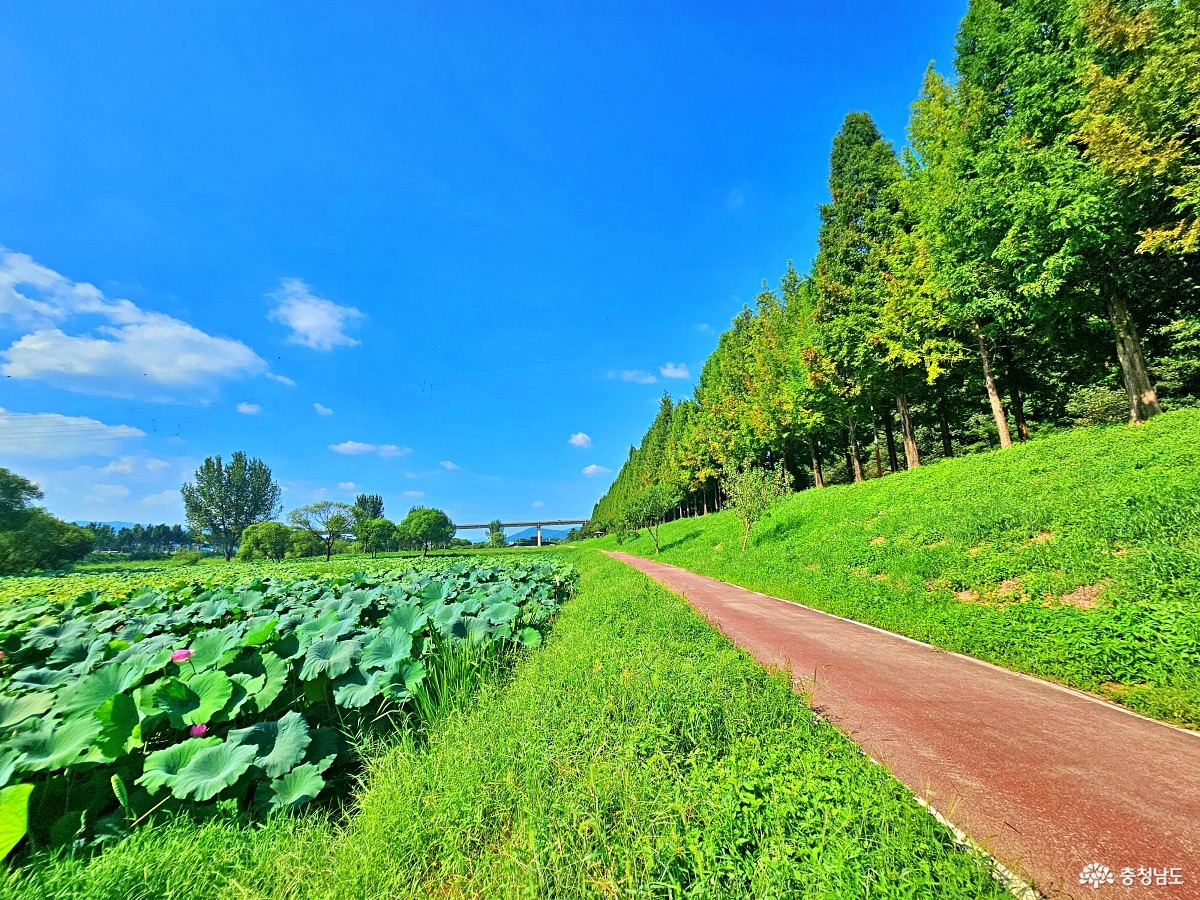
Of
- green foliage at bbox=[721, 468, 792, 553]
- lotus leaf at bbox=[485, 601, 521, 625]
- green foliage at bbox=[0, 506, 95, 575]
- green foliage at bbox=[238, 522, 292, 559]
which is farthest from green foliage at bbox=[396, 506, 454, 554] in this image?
lotus leaf at bbox=[485, 601, 521, 625]

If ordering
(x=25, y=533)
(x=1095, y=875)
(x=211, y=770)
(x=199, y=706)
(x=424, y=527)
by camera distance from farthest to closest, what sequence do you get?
(x=424, y=527)
(x=25, y=533)
(x=199, y=706)
(x=211, y=770)
(x=1095, y=875)

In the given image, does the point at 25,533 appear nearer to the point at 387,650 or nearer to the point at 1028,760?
the point at 387,650

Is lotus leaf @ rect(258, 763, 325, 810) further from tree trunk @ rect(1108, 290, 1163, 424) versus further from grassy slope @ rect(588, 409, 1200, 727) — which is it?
tree trunk @ rect(1108, 290, 1163, 424)

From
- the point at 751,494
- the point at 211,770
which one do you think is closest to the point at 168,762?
the point at 211,770

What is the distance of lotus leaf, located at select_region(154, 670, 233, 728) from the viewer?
338cm

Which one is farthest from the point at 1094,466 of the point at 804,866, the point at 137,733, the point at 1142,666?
the point at 137,733

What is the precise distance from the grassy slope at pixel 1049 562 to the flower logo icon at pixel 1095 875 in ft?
10.3

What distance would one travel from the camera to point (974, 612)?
704 centimetres

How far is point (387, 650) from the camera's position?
4.94m

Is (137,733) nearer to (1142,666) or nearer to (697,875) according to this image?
(697,875)

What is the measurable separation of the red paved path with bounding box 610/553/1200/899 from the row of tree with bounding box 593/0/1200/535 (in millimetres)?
10803

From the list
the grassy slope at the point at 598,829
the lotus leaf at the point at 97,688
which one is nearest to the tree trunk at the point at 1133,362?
the grassy slope at the point at 598,829

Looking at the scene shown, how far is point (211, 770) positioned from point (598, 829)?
106 inches

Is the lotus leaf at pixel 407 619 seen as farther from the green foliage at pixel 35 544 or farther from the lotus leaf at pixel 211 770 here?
the green foliage at pixel 35 544
